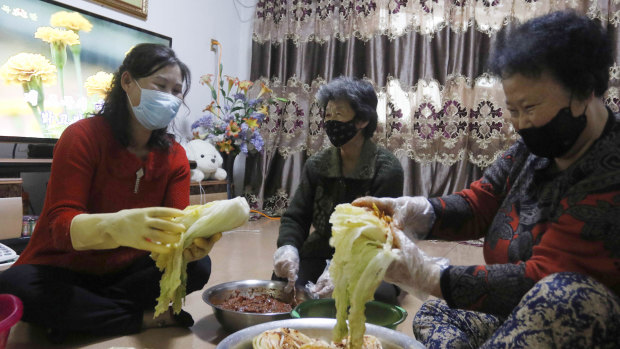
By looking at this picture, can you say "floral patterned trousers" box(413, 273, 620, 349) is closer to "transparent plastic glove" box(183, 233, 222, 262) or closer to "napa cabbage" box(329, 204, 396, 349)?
"napa cabbage" box(329, 204, 396, 349)

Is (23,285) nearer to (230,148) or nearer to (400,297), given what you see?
(400,297)

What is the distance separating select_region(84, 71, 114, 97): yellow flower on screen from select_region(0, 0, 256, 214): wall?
552 mm

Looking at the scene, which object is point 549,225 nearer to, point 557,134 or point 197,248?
point 557,134

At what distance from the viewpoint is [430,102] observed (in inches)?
166

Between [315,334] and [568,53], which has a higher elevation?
[568,53]

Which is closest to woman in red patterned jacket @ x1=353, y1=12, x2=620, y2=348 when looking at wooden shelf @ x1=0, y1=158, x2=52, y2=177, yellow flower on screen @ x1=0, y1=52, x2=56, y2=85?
wooden shelf @ x1=0, y1=158, x2=52, y2=177

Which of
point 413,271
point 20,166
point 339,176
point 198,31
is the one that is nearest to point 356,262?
point 413,271

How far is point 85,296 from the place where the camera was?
166cm

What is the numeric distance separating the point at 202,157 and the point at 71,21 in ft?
5.14

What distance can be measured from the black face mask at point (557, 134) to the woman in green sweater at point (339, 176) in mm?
891

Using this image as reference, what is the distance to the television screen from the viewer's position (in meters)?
2.87

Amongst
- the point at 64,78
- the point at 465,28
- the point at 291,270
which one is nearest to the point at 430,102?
the point at 465,28

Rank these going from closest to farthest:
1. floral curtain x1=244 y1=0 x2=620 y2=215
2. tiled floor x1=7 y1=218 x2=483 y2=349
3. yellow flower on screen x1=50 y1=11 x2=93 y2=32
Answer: tiled floor x1=7 y1=218 x2=483 y2=349, yellow flower on screen x1=50 y1=11 x2=93 y2=32, floral curtain x1=244 y1=0 x2=620 y2=215

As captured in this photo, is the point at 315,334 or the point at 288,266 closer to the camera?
the point at 315,334
